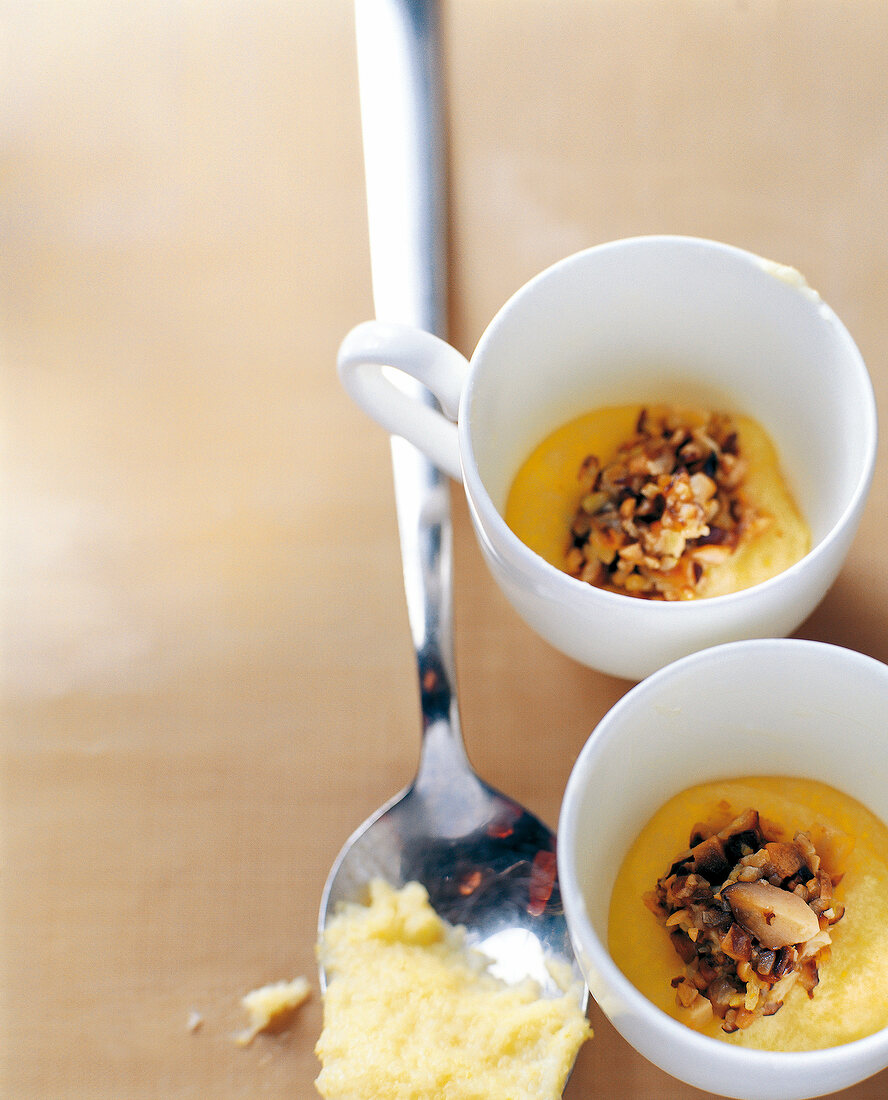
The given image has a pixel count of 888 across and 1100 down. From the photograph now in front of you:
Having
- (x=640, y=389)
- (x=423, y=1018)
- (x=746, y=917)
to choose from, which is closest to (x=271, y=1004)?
→ (x=423, y=1018)

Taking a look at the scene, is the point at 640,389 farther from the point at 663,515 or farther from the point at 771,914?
the point at 771,914

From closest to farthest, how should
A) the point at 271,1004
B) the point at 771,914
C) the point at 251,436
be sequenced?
the point at 771,914 → the point at 271,1004 → the point at 251,436

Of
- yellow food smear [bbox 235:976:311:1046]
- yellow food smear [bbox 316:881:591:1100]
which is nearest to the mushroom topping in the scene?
yellow food smear [bbox 316:881:591:1100]

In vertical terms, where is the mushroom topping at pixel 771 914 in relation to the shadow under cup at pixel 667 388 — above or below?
below

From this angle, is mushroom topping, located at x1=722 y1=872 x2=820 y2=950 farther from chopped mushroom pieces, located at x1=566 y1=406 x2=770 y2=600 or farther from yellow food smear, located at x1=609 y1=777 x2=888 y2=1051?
chopped mushroom pieces, located at x1=566 y1=406 x2=770 y2=600

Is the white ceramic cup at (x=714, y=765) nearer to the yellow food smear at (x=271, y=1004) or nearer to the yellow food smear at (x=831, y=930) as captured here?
the yellow food smear at (x=831, y=930)

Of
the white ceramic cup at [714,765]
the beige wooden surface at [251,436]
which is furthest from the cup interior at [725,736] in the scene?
the beige wooden surface at [251,436]

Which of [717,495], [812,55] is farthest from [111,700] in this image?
[812,55]
